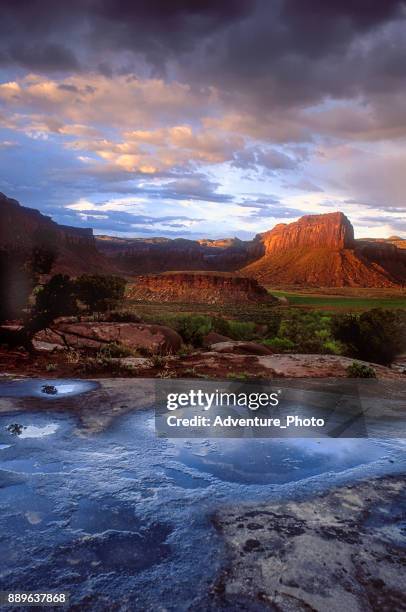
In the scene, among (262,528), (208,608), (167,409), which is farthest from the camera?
(167,409)

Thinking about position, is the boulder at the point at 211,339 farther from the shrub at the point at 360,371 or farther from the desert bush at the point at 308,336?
the shrub at the point at 360,371

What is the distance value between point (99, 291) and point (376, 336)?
40.2 feet

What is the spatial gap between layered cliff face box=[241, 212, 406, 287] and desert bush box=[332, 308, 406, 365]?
7170 centimetres

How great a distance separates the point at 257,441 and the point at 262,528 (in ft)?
8.98

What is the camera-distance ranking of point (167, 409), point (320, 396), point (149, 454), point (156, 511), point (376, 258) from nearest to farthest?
point (156, 511) < point (149, 454) < point (167, 409) < point (320, 396) < point (376, 258)

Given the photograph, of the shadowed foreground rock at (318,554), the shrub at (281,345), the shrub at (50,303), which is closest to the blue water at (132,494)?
the shadowed foreground rock at (318,554)

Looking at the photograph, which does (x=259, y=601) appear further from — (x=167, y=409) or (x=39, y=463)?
(x=167, y=409)

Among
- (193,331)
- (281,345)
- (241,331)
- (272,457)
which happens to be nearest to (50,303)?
(193,331)

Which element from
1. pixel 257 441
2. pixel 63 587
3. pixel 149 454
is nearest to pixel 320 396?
pixel 257 441

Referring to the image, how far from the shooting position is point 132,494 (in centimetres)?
535

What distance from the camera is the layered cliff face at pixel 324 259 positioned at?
95062 millimetres

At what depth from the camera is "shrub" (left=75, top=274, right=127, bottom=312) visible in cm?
2048

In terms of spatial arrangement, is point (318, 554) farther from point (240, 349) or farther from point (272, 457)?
point (240, 349)

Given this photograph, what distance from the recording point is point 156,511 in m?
5.01
